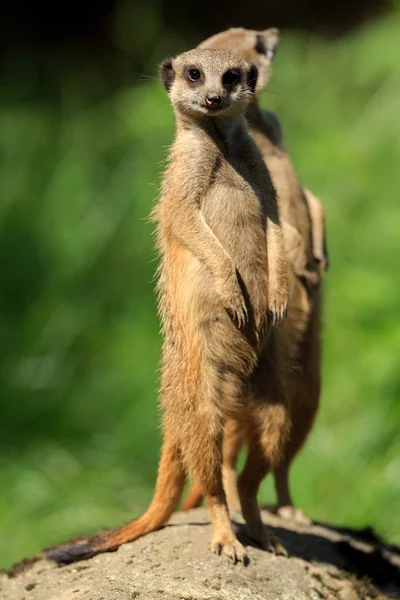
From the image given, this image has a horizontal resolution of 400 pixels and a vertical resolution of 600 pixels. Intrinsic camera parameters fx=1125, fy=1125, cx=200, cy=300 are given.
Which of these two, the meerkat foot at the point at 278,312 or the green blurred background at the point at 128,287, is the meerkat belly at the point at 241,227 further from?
the green blurred background at the point at 128,287

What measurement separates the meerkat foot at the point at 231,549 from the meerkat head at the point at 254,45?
2392 mm

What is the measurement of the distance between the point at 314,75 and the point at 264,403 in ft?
25.9

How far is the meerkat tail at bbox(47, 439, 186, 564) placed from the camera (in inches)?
181

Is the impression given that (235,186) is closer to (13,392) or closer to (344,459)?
(344,459)

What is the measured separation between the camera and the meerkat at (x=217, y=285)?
4.30 m

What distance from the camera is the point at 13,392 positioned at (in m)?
9.58

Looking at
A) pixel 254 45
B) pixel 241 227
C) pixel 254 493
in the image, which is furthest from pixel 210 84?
pixel 254 493

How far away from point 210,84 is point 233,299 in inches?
32.2

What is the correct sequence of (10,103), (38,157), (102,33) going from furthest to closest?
(102,33), (10,103), (38,157)

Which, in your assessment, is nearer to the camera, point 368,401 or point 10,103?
Result: point 368,401

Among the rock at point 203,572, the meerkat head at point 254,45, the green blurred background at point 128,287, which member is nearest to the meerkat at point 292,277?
the meerkat head at point 254,45

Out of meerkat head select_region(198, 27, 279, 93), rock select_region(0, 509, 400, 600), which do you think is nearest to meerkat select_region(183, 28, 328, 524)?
meerkat head select_region(198, 27, 279, 93)

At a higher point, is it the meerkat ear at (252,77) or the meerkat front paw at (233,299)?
the meerkat ear at (252,77)

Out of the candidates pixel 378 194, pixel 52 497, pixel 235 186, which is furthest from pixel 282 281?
pixel 378 194
